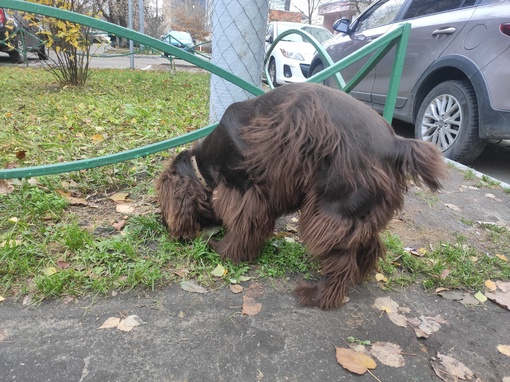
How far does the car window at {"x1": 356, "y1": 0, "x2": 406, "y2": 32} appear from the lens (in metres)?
5.52

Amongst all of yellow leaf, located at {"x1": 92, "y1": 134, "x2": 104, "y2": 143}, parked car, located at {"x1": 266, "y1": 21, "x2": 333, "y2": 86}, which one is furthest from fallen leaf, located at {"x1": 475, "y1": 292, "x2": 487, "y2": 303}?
parked car, located at {"x1": 266, "y1": 21, "x2": 333, "y2": 86}

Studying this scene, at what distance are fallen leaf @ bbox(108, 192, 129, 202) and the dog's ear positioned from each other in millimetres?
672

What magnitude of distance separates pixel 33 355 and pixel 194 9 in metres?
35.0

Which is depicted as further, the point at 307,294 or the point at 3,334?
the point at 307,294

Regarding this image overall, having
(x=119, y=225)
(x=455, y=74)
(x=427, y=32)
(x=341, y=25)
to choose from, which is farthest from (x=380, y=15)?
(x=119, y=225)

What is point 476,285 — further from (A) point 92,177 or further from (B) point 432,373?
(A) point 92,177

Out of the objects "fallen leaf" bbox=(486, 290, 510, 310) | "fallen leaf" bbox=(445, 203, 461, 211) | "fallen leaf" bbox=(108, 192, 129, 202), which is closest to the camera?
"fallen leaf" bbox=(486, 290, 510, 310)

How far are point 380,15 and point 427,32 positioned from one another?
1552 millimetres

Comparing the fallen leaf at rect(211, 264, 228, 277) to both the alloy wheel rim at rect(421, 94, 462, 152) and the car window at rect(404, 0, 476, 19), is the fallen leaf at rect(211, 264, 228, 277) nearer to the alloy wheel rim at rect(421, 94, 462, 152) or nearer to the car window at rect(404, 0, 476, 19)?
the alloy wheel rim at rect(421, 94, 462, 152)

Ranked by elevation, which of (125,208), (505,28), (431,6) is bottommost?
(125,208)

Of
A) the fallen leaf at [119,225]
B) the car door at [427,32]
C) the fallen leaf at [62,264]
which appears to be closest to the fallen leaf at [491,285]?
the fallen leaf at [119,225]

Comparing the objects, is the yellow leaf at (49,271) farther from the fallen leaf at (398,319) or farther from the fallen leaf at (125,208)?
the fallen leaf at (398,319)

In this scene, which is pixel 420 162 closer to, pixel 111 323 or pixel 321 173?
pixel 321 173

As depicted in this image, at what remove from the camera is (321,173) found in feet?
5.62
